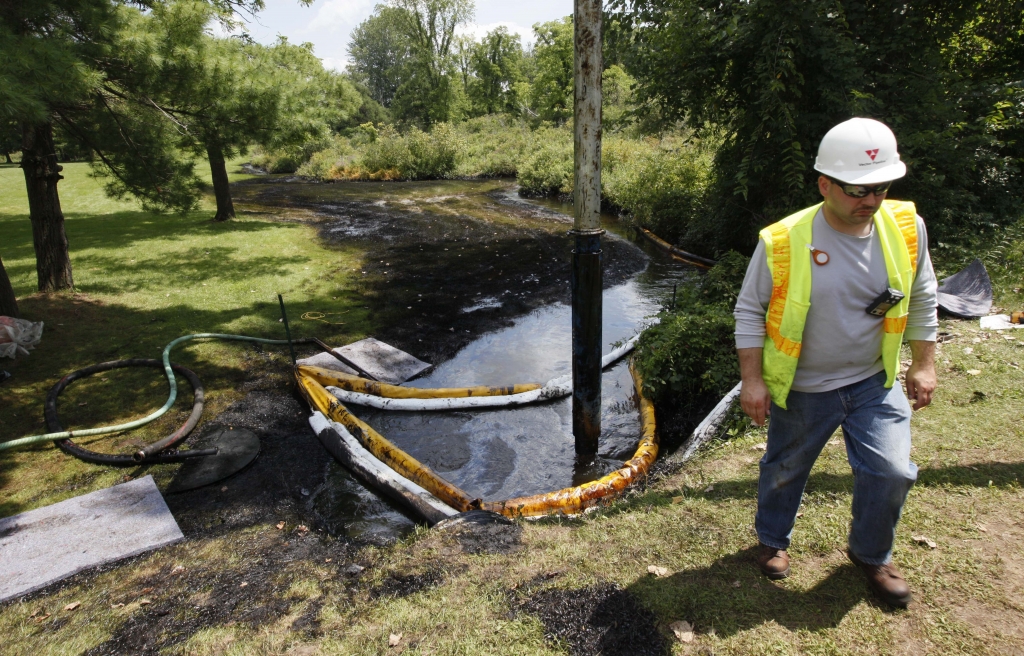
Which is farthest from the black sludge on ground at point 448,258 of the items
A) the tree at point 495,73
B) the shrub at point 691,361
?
the tree at point 495,73

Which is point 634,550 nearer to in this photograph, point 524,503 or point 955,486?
point 524,503

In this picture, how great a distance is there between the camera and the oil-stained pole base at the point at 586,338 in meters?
4.51

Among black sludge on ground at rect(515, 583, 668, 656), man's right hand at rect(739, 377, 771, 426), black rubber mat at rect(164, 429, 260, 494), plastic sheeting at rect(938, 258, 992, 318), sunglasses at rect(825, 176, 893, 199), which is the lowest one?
black rubber mat at rect(164, 429, 260, 494)

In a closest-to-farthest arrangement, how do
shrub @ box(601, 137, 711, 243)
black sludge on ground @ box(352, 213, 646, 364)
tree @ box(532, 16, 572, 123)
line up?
black sludge on ground @ box(352, 213, 646, 364) → shrub @ box(601, 137, 711, 243) → tree @ box(532, 16, 572, 123)

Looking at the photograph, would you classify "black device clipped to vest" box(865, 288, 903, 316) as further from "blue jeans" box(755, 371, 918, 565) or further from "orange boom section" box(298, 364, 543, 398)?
"orange boom section" box(298, 364, 543, 398)

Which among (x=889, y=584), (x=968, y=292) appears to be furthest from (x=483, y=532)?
(x=968, y=292)

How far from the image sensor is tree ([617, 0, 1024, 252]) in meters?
8.00

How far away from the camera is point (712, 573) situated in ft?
9.41

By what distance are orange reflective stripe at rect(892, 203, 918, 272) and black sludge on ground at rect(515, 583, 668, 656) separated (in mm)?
1872

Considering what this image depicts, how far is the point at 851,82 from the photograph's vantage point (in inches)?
322

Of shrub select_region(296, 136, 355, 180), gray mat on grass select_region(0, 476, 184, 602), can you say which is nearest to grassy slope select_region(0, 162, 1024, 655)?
gray mat on grass select_region(0, 476, 184, 602)

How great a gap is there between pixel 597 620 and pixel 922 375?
68.5 inches

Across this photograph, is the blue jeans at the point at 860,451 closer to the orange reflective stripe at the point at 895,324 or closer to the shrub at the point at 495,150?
the orange reflective stripe at the point at 895,324

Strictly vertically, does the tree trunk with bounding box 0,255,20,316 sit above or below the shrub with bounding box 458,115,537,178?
below
